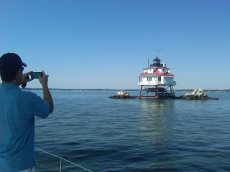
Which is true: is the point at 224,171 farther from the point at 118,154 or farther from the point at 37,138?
the point at 37,138

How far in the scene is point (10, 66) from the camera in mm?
4176

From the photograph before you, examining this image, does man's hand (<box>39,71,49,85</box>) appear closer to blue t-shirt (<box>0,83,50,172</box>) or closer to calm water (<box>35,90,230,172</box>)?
blue t-shirt (<box>0,83,50,172</box>)

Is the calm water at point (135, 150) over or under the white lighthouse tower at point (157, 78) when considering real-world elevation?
A: under

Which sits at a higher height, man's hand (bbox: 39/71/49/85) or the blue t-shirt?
man's hand (bbox: 39/71/49/85)

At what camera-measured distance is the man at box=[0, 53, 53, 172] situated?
4129 mm

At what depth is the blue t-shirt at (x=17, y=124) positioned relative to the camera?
4.12m

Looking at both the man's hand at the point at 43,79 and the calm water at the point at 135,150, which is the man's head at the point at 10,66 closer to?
the man's hand at the point at 43,79

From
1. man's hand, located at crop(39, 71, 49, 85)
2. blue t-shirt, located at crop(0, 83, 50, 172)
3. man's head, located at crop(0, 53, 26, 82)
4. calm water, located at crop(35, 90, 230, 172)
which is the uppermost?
man's head, located at crop(0, 53, 26, 82)

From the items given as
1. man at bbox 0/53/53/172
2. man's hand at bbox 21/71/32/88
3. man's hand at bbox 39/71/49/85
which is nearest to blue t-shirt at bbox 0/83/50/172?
man at bbox 0/53/53/172

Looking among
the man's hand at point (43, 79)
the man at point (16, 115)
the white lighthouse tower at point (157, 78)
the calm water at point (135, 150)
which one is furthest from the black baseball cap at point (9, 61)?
the white lighthouse tower at point (157, 78)

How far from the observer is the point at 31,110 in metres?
4.14

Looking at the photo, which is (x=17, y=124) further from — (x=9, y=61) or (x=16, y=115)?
(x=9, y=61)

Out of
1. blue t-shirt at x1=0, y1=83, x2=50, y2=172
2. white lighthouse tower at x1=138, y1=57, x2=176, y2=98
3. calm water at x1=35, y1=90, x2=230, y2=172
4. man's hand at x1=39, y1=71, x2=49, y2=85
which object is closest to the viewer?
blue t-shirt at x1=0, y1=83, x2=50, y2=172

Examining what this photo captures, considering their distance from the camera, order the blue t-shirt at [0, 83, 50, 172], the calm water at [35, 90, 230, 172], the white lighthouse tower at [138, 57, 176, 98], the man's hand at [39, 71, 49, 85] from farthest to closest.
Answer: the white lighthouse tower at [138, 57, 176, 98] < the calm water at [35, 90, 230, 172] < the man's hand at [39, 71, 49, 85] < the blue t-shirt at [0, 83, 50, 172]
